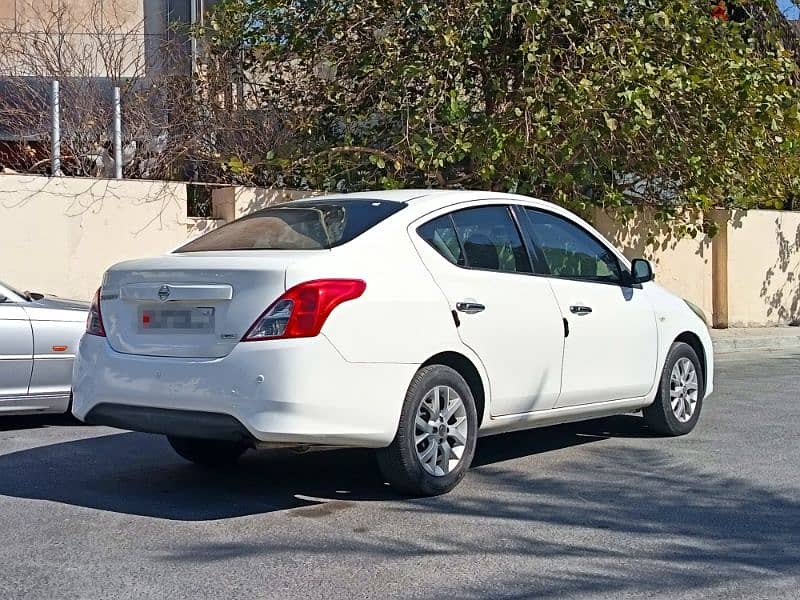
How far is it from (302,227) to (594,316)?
6.62 ft

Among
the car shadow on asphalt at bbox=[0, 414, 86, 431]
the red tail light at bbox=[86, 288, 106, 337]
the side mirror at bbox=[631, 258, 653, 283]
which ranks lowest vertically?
the car shadow on asphalt at bbox=[0, 414, 86, 431]

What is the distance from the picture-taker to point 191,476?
22.5 feet

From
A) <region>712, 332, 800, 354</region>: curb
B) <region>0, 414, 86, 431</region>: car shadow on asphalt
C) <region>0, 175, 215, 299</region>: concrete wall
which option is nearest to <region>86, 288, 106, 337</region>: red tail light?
<region>0, 414, 86, 431</region>: car shadow on asphalt

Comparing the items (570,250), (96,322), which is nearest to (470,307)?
(570,250)

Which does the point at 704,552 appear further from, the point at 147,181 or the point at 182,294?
the point at 147,181

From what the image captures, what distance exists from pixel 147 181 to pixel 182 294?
7.19 metres

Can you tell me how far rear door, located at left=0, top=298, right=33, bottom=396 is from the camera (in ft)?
26.8

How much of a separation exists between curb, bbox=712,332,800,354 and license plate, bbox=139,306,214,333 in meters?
10.9

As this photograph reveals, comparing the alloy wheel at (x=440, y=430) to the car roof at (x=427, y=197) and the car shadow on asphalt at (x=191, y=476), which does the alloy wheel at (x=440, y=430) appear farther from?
the car roof at (x=427, y=197)

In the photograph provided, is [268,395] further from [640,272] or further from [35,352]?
[35,352]

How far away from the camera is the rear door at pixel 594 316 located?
7.07m

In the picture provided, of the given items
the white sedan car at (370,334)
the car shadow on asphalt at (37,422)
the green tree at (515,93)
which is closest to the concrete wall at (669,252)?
the green tree at (515,93)

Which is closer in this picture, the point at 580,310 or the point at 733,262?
the point at 580,310

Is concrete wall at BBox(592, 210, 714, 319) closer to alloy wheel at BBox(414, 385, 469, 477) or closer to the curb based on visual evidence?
the curb
